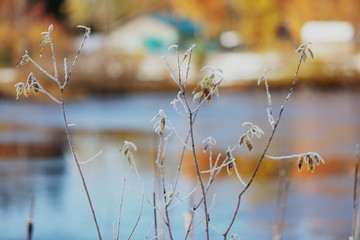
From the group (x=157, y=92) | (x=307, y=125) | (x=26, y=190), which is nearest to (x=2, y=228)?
(x=26, y=190)

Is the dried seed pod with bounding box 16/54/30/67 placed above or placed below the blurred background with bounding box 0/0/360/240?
below

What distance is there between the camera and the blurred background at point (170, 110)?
9.80 m

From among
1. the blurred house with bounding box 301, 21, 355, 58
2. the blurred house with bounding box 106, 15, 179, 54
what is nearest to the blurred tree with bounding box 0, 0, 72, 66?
the blurred house with bounding box 106, 15, 179, 54

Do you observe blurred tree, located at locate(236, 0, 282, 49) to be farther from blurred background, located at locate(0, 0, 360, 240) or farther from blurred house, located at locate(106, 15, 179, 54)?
blurred house, located at locate(106, 15, 179, 54)

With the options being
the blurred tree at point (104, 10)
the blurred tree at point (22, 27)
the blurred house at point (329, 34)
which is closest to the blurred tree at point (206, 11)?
the blurred house at point (329, 34)

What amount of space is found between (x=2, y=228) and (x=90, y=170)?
435 centimetres

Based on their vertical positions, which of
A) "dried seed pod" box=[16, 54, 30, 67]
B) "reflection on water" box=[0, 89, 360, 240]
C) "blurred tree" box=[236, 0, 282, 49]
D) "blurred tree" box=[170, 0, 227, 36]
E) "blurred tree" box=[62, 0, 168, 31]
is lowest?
"dried seed pod" box=[16, 54, 30, 67]

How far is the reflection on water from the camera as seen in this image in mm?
9086

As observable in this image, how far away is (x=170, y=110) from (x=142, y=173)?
11.6m

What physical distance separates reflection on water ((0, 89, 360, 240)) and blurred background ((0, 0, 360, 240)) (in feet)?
0.07

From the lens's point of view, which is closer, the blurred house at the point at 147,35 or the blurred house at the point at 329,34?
the blurred house at the point at 329,34

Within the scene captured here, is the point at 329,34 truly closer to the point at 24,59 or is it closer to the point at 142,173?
the point at 142,173

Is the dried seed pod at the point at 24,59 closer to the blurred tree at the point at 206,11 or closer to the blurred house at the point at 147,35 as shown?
the blurred tree at the point at 206,11

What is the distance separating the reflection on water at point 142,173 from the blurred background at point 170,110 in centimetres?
2
